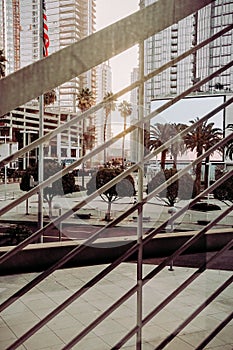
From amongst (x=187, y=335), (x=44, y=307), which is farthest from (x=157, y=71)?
(x=44, y=307)

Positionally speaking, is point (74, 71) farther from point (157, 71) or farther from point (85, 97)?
point (85, 97)

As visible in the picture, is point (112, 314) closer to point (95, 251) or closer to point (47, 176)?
point (95, 251)

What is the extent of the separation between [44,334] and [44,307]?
1.86ft

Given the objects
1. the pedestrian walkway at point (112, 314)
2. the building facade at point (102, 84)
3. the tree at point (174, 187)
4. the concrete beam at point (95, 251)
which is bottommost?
the pedestrian walkway at point (112, 314)

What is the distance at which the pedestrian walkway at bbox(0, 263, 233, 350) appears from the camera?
2.96 metres

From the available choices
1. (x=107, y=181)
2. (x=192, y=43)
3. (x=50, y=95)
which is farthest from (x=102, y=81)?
(x=107, y=181)

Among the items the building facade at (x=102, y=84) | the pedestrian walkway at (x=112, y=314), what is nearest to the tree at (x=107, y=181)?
the pedestrian walkway at (x=112, y=314)

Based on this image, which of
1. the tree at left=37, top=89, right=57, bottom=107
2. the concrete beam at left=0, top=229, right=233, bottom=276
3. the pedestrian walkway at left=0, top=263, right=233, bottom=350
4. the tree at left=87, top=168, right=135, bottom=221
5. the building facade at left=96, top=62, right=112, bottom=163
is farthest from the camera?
the tree at left=87, top=168, right=135, bottom=221

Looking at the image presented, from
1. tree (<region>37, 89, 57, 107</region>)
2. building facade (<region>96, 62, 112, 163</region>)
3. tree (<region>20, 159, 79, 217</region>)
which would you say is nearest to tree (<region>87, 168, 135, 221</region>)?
tree (<region>20, 159, 79, 217</region>)

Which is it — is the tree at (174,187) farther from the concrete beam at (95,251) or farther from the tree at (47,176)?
the concrete beam at (95,251)

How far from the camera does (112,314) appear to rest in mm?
3451

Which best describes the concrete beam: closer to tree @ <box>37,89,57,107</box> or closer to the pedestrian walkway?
tree @ <box>37,89,57,107</box>

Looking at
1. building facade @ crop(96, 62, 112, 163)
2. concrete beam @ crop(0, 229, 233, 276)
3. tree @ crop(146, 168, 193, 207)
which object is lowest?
tree @ crop(146, 168, 193, 207)

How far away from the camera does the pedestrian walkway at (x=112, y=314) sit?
2.96 meters
